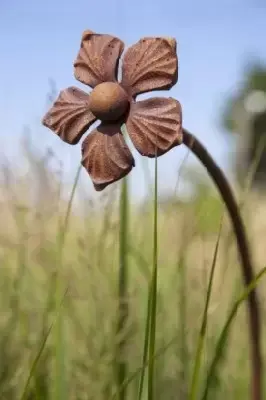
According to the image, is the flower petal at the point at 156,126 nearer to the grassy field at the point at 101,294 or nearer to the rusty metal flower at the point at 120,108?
the rusty metal flower at the point at 120,108

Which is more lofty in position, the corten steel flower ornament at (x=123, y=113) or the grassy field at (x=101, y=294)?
the corten steel flower ornament at (x=123, y=113)

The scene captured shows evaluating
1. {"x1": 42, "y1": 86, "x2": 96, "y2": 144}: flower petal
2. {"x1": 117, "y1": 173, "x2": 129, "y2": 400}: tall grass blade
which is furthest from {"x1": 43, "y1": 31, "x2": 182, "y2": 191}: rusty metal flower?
{"x1": 117, "y1": 173, "x2": 129, "y2": 400}: tall grass blade

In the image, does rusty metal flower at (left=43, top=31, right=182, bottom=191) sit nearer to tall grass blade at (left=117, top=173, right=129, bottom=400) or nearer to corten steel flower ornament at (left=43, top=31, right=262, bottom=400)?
corten steel flower ornament at (left=43, top=31, right=262, bottom=400)

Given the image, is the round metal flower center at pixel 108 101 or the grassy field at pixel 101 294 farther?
the grassy field at pixel 101 294

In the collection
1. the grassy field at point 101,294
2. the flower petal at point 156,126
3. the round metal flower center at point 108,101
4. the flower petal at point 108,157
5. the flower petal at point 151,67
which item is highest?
the flower petal at point 151,67

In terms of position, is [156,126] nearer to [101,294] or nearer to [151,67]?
[151,67]

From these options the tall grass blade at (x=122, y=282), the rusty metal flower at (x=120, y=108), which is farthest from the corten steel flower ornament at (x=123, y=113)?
the tall grass blade at (x=122, y=282)
